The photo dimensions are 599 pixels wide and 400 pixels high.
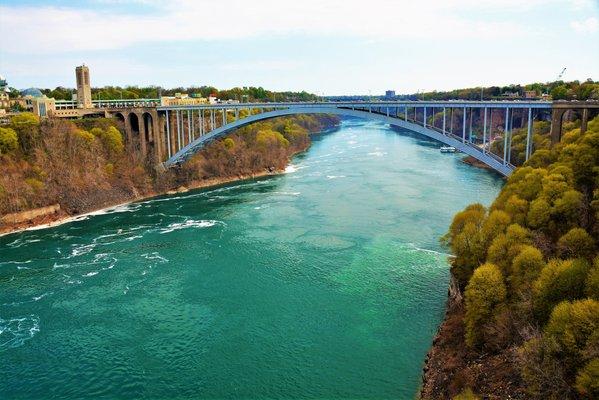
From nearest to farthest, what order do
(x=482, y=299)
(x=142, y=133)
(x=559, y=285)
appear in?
1. (x=559, y=285)
2. (x=482, y=299)
3. (x=142, y=133)

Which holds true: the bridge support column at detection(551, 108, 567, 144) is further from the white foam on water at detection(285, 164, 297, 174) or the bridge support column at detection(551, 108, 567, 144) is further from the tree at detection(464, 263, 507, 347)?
the white foam on water at detection(285, 164, 297, 174)

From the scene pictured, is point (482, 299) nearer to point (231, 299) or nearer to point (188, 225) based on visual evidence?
point (231, 299)

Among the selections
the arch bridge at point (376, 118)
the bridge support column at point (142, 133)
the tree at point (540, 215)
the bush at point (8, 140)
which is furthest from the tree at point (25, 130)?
the tree at point (540, 215)

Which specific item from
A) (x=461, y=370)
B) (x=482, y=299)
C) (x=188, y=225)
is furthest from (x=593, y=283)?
(x=188, y=225)

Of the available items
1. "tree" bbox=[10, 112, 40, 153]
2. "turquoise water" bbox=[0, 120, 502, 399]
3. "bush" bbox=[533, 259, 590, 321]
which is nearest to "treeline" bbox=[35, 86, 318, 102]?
"tree" bbox=[10, 112, 40, 153]

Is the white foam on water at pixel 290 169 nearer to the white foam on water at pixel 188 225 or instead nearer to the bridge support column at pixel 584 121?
the white foam on water at pixel 188 225

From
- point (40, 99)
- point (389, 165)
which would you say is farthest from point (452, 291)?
point (40, 99)

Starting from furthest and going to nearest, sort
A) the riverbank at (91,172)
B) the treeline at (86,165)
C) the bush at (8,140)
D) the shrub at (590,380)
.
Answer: the bush at (8,140), the treeline at (86,165), the riverbank at (91,172), the shrub at (590,380)
